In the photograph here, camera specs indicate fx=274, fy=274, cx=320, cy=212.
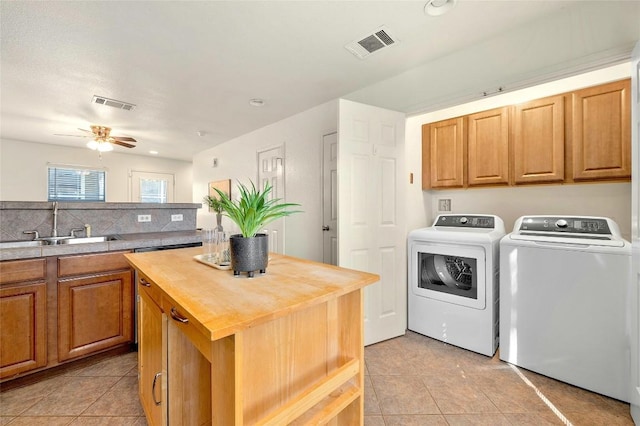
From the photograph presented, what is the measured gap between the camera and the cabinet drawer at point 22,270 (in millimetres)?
1791

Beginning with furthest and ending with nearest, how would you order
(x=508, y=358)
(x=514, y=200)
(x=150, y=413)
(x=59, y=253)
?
(x=514, y=200)
(x=508, y=358)
(x=59, y=253)
(x=150, y=413)

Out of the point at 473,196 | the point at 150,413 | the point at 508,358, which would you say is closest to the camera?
the point at 150,413

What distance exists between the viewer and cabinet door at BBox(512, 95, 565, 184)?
234 cm

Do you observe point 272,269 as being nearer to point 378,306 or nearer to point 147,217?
point 378,306

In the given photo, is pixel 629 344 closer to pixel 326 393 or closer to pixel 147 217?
pixel 326 393

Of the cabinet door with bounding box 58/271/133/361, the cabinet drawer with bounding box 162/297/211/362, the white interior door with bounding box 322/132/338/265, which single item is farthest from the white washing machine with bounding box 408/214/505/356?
the cabinet door with bounding box 58/271/133/361

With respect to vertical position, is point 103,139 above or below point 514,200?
above

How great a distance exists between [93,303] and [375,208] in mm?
2442

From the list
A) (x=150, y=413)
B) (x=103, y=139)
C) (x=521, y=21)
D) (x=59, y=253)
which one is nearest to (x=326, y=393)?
(x=150, y=413)

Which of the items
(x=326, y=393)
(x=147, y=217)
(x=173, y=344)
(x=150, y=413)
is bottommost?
(x=150, y=413)

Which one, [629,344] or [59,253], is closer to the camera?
[629,344]

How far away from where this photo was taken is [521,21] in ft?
6.17

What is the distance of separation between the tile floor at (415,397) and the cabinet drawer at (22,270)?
77 cm

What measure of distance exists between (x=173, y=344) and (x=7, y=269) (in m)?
1.61
